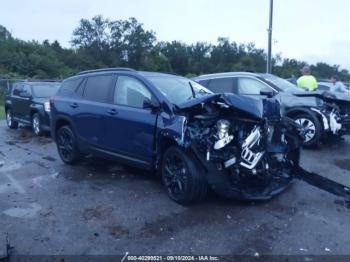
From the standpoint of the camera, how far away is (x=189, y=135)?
5.41 m

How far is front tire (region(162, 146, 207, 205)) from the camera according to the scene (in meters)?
5.36

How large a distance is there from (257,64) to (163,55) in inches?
883

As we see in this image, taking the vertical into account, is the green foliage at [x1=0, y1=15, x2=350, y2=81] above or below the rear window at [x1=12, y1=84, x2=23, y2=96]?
above

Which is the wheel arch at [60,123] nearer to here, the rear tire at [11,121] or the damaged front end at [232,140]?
the damaged front end at [232,140]

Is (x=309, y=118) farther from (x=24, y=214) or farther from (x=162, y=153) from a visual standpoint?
(x=24, y=214)

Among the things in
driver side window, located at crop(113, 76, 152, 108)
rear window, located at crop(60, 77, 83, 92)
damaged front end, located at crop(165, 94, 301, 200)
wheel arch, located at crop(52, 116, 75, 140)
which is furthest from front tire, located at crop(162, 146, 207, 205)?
rear window, located at crop(60, 77, 83, 92)

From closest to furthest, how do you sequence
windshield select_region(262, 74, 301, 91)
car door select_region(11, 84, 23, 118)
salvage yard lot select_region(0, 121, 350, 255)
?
salvage yard lot select_region(0, 121, 350, 255), windshield select_region(262, 74, 301, 91), car door select_region(11, 84, 23, 118)

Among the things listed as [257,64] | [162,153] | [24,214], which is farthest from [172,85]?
[257,64]

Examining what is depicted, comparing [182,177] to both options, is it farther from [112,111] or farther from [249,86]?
[249,86]

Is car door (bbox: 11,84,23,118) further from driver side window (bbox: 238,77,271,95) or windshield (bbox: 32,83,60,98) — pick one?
driver side window (bbox: 238,77,271,95)

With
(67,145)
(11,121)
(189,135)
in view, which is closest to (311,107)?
(189,135)

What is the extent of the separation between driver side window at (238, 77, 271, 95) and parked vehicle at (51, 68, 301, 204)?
12.2ft

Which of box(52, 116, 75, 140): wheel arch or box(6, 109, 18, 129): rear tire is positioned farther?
box(6, 109, 18, 129): rear tire

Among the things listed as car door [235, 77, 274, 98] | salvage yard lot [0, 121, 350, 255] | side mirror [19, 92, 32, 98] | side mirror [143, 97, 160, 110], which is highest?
car door [235, 77, 274, 98]
